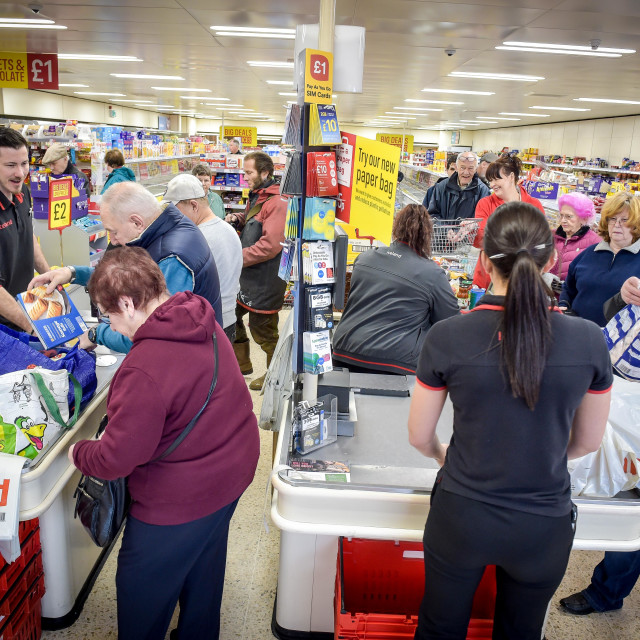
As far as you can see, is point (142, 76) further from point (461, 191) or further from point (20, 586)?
point (20, 586)

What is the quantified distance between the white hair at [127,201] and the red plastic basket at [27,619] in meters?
1.44

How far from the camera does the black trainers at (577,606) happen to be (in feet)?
8.56

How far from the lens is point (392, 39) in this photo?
6.50 meters

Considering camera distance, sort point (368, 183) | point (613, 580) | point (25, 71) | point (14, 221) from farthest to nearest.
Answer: point (25, 71)
point (14, 221)
point (613, 580)
point (368, 183)

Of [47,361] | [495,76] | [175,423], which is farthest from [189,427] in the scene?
[495,76]

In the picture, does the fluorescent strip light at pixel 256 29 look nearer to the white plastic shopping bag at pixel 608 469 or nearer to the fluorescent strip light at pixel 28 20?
the fluorescent strip light at pixel 28 20

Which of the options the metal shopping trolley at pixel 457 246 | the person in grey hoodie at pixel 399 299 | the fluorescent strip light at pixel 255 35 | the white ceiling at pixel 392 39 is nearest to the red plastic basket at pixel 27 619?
the person in grey hoodie at pixel 399 299

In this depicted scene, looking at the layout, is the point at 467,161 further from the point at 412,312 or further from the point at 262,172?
the point at 412,312

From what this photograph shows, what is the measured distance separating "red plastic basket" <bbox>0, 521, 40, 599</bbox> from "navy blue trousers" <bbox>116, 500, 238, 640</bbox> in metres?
0.43

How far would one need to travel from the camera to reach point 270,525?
3158mm

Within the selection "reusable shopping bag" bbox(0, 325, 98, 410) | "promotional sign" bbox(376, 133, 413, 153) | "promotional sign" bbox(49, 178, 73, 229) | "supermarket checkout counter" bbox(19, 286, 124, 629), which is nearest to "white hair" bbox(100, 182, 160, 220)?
"reusable shopping bag" bbox(0, 325, 98, 410)

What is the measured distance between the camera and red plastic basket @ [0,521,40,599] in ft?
6.47

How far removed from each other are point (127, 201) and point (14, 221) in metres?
1.20

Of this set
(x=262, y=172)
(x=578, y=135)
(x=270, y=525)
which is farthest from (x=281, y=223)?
→ (x=578, y=135)
